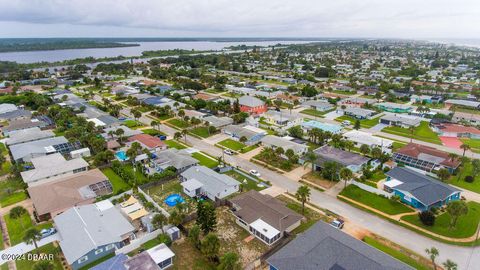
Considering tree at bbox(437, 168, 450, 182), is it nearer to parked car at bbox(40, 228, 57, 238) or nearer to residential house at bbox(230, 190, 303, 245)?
residential house at bbox(230, 190, 303, 245)

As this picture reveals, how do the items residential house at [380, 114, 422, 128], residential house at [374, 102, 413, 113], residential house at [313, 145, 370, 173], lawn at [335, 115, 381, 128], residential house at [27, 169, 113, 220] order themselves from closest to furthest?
residential house at [27, 169, 113, 220]
residential house at [313, 145, 370, 173]
residential house at [380, 114, 422, 128]
lawn at [335, 115, 381, 128]
residential house at [374, 102, 413, 113]

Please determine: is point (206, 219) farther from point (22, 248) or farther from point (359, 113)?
point (359, 113)

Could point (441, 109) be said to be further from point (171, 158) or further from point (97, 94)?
point (97, 94)

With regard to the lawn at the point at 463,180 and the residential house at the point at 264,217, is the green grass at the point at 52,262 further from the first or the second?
the lawn at the point at 463,180

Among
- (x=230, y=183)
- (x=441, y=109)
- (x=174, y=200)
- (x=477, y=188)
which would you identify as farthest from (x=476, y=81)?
(x=174, y=200)

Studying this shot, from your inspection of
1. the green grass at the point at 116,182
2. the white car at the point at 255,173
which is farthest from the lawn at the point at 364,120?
the green grass at the point at 116,182

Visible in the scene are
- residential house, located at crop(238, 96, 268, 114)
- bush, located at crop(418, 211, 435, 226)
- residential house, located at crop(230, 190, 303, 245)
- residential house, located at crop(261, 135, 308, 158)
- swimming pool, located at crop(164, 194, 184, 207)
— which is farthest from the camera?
residential house, located at crop(238, 96, 268, 114)

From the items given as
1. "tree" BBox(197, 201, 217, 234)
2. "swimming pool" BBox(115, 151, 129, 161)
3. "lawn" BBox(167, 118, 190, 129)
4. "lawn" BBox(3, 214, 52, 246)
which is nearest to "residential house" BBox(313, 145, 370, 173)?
"tree" BBox(197, 201, 217, 234)
